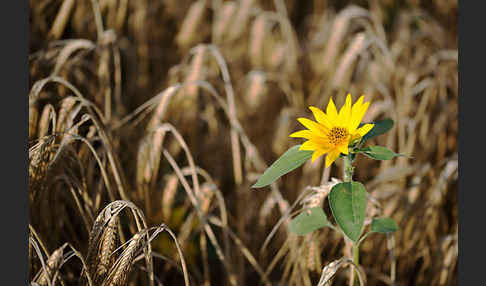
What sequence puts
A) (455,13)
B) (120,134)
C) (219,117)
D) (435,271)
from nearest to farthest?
(435,271) → (120,134) → (219,117) → (455,13)

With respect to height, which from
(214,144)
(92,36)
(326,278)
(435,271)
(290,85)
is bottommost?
(435,271)

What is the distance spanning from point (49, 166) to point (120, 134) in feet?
1.39

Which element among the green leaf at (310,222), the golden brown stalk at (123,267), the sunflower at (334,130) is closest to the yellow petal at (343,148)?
the sunflower at (334,130)

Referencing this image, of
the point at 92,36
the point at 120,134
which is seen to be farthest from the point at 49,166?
the point at 92,36

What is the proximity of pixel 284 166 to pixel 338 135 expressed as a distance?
0.10m

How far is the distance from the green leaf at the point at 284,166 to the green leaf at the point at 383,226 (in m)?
0.22

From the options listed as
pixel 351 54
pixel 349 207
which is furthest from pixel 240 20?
pixel 349 207

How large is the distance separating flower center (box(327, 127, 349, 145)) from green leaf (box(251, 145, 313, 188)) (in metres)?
0.05

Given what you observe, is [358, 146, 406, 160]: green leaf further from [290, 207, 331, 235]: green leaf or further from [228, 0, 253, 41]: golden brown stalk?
[228, 0, 253, 41]: golden brown stalk

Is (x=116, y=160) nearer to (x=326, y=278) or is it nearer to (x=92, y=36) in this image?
(x=326, y=278)

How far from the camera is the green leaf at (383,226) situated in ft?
2.78

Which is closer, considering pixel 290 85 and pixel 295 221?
pixel 295 221

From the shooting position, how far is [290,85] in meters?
1.73

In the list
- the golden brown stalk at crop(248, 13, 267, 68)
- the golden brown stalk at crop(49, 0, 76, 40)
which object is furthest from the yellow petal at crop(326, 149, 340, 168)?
the golden brown stalk at crop(248, 13, 267, 68)
